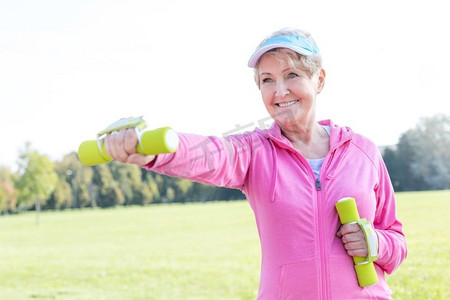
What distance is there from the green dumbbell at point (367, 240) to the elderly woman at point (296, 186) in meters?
0.02

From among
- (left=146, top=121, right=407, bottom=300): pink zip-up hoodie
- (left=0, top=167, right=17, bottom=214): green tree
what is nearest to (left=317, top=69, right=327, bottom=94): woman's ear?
(left=146, top=121, right=407, bottom=300): pink zip-up hoodie

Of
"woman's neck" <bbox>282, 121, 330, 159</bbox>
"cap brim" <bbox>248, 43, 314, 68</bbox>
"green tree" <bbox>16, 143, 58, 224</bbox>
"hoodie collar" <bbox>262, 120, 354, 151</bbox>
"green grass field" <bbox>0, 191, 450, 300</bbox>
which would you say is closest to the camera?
"cap brim" <bbox>248, 43, 314, 68</bbox>

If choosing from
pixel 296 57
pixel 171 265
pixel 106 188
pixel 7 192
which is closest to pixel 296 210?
pixel 296 57

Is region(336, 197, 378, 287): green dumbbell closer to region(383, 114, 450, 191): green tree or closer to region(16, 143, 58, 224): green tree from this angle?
region(383, 114, 450, 191): green tree

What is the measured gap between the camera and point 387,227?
2.40 meters

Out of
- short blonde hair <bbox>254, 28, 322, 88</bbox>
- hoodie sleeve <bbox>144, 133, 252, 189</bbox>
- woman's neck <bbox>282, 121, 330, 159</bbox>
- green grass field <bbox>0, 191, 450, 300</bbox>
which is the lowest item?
green grass field <bbox>0, 191, 450, 300</bbox>

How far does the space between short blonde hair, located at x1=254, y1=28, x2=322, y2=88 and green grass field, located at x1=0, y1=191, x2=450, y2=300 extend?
503cm

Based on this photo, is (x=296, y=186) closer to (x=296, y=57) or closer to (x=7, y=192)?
(x=296, y=57)

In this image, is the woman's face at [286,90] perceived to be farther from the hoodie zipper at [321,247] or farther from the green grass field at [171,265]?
the green grass field at [171,265]

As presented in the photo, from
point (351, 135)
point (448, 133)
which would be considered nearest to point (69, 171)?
point (448, 133)

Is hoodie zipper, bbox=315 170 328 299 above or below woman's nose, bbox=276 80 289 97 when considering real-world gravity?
below

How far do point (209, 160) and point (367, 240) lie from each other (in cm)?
78

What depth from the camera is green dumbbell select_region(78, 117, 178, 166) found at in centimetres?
145

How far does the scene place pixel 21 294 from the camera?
8.66 meters
